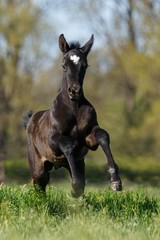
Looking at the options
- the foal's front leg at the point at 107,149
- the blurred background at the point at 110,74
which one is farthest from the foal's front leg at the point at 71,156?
the blurred background at the point at 110,74

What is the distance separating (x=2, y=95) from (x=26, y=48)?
311 cm

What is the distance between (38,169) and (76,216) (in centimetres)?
272

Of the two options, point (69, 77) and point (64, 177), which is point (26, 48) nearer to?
point (64, 177)

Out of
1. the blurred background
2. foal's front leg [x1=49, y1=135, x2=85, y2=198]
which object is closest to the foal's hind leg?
foal's front leg [x1=49, y1=135, x2=85, y2=198]

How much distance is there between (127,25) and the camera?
34.3 meters

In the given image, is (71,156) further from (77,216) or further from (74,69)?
(77,216)

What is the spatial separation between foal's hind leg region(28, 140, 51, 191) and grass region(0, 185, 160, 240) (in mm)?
575

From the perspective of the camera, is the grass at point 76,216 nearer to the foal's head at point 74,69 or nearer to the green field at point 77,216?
the green field at point 77,216

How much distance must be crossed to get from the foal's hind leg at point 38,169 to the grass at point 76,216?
575 millimetres

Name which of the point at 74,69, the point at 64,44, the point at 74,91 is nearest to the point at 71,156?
the point at 74,91

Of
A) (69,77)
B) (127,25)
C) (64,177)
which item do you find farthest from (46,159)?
(127,25)

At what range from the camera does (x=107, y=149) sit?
28.2 feet

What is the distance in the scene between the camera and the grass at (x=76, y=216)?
6.95 m

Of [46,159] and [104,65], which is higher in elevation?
[104,65]
